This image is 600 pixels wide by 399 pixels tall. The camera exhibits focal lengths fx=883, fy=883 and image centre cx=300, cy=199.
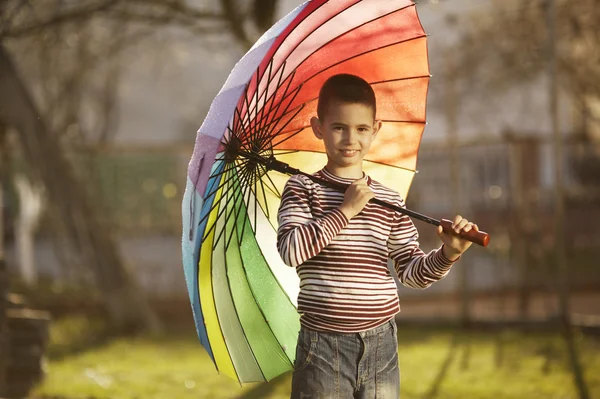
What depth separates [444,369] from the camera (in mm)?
6152

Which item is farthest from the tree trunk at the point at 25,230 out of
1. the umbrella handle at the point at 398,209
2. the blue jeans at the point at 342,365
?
the blue jeans at the point at 342,365

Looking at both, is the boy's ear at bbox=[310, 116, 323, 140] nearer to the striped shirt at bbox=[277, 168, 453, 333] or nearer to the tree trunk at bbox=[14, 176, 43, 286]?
the striped shirt at bbox=[277, 168, 453, 333]

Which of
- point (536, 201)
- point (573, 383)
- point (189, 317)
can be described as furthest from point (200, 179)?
point (536, 201)

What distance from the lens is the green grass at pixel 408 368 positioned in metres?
5.54

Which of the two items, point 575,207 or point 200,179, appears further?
point 575,207

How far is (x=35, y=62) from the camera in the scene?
11.8 meters

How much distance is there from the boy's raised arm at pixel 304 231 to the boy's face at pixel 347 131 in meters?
0.20

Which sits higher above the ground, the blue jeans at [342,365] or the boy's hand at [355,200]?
the boy's hand at [355,200]

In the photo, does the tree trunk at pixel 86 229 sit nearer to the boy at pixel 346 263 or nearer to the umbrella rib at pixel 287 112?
the umbrella rib at pixel 287 112

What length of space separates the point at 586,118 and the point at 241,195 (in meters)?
11.6

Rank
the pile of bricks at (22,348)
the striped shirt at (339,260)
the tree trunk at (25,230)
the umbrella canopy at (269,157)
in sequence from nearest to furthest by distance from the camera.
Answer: the striped shirt at (339,260), the umbrella canopy at (269,157), the pile of bricks at (22,348), the tree trunk at (25,230)

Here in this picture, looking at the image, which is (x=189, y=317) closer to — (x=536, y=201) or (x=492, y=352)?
(x=492, y=352)

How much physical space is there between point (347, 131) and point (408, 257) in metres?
0.45

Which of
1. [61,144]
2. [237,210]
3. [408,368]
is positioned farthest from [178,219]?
[237,210]
